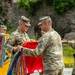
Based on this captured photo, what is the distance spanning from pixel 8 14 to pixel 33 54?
66.4ft

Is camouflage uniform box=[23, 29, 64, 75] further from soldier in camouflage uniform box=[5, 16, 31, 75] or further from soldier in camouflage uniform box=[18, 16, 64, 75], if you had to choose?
soldier in camouflage uniform box=[5, 16, 31, 75]

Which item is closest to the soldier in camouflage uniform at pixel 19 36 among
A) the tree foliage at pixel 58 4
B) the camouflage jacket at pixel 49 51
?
the camouflage jacket at pixel 49 51

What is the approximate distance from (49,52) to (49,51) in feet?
0.06

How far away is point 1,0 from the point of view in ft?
92.5

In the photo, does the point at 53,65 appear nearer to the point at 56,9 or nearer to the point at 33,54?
the point at 33,54

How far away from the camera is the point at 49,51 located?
8.56 meters

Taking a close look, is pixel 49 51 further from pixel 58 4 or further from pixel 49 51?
pixel 58 4

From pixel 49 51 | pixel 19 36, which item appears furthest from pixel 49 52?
pixel 19 36

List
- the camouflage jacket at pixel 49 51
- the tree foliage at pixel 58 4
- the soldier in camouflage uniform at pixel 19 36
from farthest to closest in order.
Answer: the tree foliage at pixel 58 4, the soldier in camouflage uniform at pixel 19 36, the camouflage jacket at pixel 49 51

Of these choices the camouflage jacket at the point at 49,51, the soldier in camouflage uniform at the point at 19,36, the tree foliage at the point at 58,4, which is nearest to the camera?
the camouflage jacket at the point at 49,51

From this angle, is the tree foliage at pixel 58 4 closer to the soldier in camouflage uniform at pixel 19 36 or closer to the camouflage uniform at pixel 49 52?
the soldier in camouflage uniform at pixel 19 36

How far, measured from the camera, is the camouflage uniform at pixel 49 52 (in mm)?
8430

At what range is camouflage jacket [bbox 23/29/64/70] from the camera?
8430mm

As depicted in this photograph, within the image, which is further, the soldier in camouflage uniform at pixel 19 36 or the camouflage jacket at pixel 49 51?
the soldier in camouflage uniform at pixel 19 36
